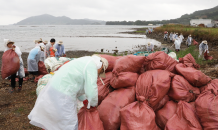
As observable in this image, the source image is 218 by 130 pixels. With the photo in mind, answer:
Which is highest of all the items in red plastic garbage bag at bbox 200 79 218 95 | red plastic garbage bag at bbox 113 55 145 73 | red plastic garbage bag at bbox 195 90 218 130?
red plastic garbage bag at bbox 113 55 145 73

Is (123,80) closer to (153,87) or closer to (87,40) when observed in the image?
(153,87)

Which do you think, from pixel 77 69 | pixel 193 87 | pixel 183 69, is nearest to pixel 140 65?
pixel 183 69

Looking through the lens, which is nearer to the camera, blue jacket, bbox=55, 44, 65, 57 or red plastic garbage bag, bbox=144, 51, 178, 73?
red plastic garbage bag, bbox=144, 51, 178, 73

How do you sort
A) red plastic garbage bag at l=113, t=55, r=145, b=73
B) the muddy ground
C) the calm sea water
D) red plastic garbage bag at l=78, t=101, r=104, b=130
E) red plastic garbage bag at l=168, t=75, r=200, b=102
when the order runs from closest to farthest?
1. red plastic garbage bag at l=78, t=101, r=104, b=130
2. red plastic garbage bag at l=168, t=75, r=200, b=102
3. red plastic garbage bag at l=113, t=55, r=145, b=73
4. the muddy ground
5. the calm sea water

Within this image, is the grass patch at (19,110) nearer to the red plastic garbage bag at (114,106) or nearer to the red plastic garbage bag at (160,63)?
the red plastic garbage bag at (114,106)

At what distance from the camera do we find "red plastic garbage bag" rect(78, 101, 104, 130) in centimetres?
202

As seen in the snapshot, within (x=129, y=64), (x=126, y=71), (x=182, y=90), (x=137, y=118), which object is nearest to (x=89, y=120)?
(x=137, y=118)

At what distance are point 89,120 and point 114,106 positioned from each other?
490 mm

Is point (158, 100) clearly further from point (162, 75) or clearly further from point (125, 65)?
point (125, 65)

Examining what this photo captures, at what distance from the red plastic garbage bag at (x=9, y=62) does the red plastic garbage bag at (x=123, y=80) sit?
328cm

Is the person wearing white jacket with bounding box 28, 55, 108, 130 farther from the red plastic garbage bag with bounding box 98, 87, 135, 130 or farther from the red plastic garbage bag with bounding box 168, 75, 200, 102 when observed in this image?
the red plastic garbage bag with bounding box 168, 75, 200, 102

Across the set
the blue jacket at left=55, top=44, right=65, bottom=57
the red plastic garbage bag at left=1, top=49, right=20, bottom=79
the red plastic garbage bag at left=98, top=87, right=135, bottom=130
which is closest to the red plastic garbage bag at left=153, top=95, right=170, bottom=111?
the red plastic garbage bag at left=98, top=87, right=135, bottom=130

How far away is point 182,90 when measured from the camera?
250 cm

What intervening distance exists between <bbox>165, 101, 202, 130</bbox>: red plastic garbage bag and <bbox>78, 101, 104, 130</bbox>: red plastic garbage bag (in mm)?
969
